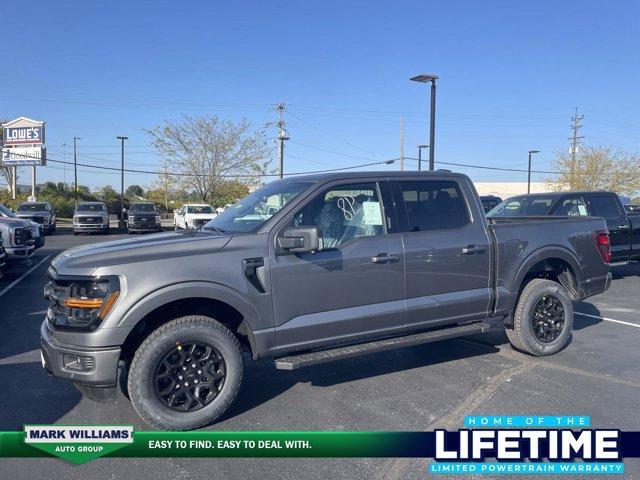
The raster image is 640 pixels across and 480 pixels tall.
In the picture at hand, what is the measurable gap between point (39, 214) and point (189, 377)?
24.7 metres

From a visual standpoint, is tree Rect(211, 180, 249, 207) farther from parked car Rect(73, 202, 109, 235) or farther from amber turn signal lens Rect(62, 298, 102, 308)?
amber turn signal lens Rect(62, 298, 102, 308)

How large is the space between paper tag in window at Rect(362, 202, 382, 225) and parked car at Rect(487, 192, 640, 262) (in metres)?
5.98

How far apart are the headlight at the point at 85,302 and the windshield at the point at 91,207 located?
A: 26023 millimetres

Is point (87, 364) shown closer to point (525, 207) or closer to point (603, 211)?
point (525, 207)

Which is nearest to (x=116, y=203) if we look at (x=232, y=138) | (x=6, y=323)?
(x=232, y=138)

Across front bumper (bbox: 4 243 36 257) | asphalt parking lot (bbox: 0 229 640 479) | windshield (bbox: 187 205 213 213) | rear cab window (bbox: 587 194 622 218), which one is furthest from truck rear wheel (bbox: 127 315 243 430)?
windshield (bbox: 187 205 213 213)

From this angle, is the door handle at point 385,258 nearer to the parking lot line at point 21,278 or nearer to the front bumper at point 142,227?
the parking lot line at point 21,278

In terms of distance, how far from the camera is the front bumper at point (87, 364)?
3.55 metres

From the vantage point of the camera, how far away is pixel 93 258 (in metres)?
3.70

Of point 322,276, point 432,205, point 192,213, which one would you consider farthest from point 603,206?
point 192,213

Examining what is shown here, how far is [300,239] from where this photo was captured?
153 inches

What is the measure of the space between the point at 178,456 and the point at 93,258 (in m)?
1.56

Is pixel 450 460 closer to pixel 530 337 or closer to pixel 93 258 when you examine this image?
pixel 530 337

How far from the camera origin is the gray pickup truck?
12.0 feet
